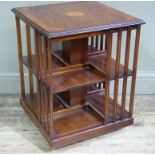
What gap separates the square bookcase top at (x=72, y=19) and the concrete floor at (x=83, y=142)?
0.61m

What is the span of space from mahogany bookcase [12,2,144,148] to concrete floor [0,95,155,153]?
0.15ft

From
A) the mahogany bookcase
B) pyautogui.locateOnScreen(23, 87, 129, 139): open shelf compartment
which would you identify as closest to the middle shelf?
the mahogany bookcase

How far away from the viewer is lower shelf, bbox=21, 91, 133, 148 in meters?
1.66

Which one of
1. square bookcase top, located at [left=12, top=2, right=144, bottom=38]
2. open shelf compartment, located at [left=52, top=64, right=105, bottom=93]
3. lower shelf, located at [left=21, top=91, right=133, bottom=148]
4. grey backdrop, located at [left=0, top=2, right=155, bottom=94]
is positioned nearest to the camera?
square bookcase top, located at [left=12, top=2, right=144, bottom=38]

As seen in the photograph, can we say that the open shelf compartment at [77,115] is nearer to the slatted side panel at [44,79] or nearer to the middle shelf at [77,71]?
the slatted side panel at [44,79]

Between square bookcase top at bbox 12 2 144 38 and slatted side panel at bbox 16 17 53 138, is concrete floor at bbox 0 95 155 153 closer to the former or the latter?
slatted side panel at bbox 16 17 53 138

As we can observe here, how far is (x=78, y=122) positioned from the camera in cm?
176

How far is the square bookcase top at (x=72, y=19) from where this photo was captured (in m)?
1.44

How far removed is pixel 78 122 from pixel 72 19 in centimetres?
56

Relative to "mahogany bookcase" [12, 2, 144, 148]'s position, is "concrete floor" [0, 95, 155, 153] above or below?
below

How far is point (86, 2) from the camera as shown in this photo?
74.0 inches

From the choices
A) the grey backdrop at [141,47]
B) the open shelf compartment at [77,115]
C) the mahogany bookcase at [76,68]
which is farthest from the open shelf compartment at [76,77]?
the grey backdrop at [141,47]

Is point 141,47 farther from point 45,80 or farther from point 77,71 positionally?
point 45,80

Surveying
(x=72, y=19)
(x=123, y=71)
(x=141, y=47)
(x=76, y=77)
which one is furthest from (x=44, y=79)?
(x=141, y=47)
